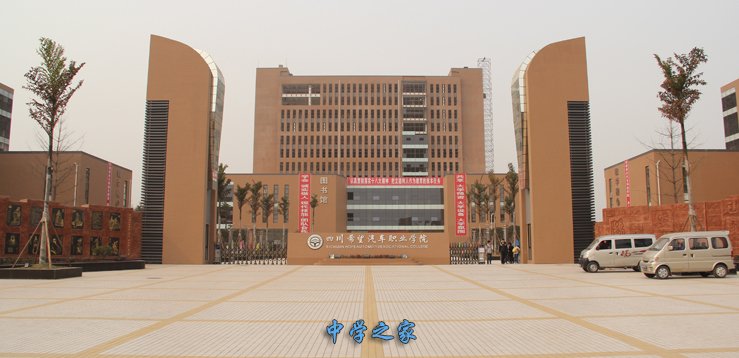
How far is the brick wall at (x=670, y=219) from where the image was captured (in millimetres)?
21656

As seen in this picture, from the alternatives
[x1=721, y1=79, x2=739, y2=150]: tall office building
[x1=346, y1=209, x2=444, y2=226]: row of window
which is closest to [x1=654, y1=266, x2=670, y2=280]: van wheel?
[x1=721, y1=79, x2=739, y2=150]: tall office building

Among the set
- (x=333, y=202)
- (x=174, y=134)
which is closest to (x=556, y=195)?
(x=174, y=134)

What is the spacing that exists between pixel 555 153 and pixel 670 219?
685 centimetres

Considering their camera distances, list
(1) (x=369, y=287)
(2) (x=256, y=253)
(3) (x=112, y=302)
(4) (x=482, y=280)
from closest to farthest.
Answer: (3) (x=112, y=302) → (1) (x=369, y=287) → (4) (x=482, y=280) → (2) (x=256, y=253)

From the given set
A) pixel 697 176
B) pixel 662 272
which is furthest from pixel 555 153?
pixel 697 176

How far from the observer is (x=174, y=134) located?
30.3m

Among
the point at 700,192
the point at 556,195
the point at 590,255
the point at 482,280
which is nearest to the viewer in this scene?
the point at 482,280

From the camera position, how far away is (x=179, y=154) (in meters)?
30.2

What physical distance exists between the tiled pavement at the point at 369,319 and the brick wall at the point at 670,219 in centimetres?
696

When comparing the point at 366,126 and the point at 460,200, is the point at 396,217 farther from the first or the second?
the point at 460,200

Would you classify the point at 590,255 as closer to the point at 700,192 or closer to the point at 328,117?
the point at 700,192

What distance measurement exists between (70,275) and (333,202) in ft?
177

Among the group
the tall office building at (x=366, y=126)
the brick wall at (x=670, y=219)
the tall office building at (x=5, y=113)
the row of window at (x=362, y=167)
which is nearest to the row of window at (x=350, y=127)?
the tall office building at (x=366, y=126)

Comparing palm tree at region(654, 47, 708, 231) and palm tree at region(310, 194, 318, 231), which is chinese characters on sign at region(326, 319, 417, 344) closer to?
palm tree at region(654, 47, 708, 231)
